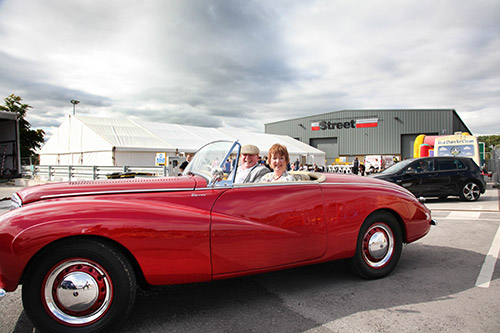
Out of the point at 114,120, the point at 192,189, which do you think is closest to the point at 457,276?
the point at 192,189

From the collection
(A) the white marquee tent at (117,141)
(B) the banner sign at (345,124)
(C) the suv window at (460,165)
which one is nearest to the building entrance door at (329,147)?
(B) the banner sign at (345,124)

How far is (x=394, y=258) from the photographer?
3580 mm

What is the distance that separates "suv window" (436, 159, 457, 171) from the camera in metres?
10.1

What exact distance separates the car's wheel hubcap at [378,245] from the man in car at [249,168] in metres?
1.30

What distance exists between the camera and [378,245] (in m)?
3.49

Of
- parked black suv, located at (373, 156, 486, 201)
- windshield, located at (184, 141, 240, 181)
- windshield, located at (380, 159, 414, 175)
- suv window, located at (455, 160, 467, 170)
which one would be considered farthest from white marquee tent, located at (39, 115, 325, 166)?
windshield, located at (184, 141, 240, 181)

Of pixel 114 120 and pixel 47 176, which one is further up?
pixel 114 120

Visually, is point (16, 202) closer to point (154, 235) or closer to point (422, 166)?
point (154, 235)

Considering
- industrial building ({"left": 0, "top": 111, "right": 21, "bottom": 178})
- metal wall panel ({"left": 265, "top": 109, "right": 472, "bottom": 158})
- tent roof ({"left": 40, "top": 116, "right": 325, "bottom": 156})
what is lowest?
industrial building ({"left": 0, "top": 111, "right": 21, "bottom": 178})

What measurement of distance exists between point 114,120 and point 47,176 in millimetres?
6217

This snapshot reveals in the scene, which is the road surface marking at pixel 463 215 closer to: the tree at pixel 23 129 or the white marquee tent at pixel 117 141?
the white marquee tent at pixel 117 141

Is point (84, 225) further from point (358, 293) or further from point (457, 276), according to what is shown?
point (457, 276)

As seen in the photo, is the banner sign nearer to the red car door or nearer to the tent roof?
the tent roof

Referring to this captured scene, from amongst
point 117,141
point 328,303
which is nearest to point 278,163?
point 328,303
